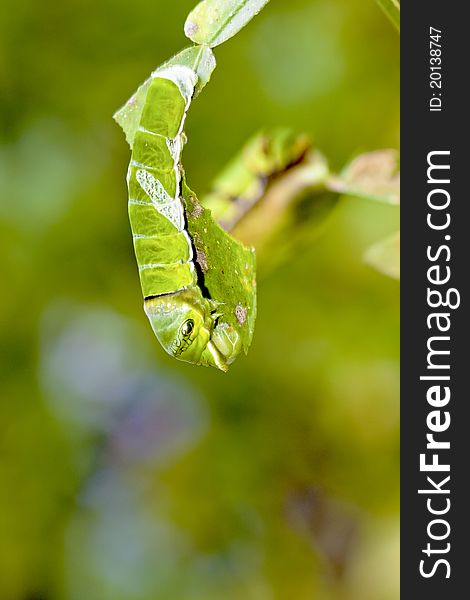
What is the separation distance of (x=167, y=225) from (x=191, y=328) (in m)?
0.05

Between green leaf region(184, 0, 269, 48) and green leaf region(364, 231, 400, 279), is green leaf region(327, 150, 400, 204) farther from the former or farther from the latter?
green leaf region(184, 0, 269, 48)

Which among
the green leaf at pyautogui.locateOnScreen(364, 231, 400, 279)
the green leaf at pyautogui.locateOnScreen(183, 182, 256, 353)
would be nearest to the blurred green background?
the green leaf at pyautogui.locateOnScreen(364, 231, 400, 279)

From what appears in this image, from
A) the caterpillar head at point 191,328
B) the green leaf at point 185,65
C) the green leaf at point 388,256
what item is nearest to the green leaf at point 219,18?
the green leaf at point 185,65

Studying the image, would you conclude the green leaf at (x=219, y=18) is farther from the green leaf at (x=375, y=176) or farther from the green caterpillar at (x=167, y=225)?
the green leaf at (x=375, y=176)

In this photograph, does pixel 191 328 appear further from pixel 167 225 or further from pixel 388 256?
pixel 388 256

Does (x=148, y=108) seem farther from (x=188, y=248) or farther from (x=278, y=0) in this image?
(x=278, y=0)

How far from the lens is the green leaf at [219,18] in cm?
29

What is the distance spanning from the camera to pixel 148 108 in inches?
12.5

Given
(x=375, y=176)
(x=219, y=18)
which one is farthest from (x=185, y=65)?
(x=375, y=176)

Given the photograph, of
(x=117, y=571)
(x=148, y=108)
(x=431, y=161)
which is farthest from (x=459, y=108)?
(x=117, y=571)

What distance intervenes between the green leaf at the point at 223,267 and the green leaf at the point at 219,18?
0.07m

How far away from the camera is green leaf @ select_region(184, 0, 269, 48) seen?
289 mm

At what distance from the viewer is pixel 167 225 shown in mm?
327

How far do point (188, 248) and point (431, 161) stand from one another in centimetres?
27
